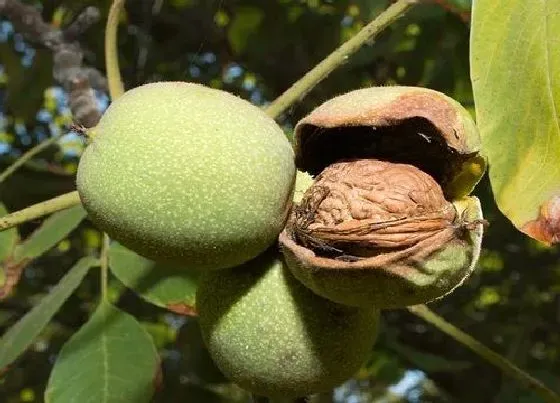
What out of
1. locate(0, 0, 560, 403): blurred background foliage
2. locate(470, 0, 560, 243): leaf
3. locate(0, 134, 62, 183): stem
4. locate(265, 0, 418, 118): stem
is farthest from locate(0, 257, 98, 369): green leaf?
locate(470, 0, 560, 243): leaf

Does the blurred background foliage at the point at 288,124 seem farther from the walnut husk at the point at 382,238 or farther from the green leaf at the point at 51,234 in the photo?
the walnut husk at the point at 382,238

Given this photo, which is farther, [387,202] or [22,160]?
[22,160]

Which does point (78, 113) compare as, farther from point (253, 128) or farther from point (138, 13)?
point (138, 13)

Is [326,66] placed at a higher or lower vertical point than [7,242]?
higher

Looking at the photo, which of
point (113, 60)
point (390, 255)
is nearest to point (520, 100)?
point (390, 255)

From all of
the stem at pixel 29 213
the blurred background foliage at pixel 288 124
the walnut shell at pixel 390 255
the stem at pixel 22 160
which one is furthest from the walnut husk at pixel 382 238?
the blurred background foliage at pixel 288 124

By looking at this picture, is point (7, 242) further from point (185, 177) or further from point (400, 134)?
point (400, 134)

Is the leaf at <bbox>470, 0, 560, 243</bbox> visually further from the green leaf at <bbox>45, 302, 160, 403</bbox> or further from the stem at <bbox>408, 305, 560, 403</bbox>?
the green leaf at <bbox>45, 302, 160, 403</bbox>

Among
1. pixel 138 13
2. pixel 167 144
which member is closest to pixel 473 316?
pixel 138 13
